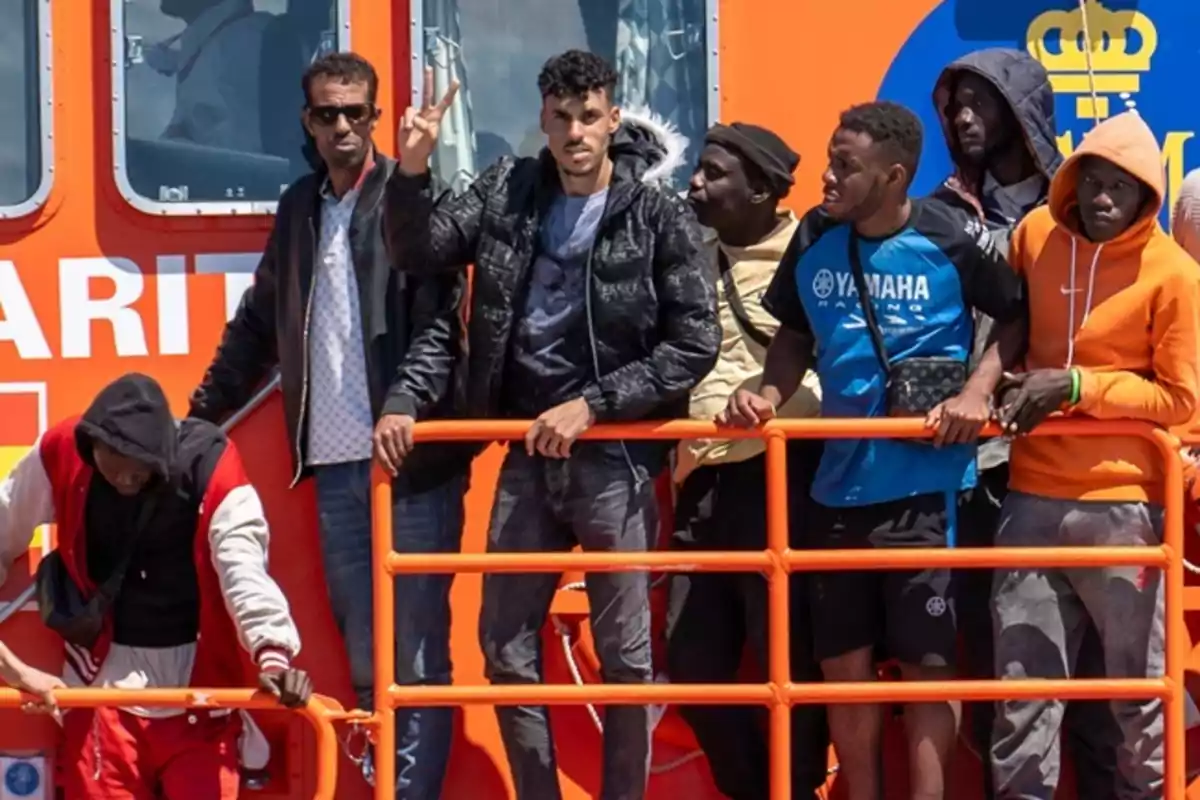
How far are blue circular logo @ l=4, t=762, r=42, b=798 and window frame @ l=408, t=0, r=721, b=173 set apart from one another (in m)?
1.98

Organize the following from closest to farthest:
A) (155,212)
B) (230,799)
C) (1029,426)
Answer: (1029,426)
(230,799)
(155,212)

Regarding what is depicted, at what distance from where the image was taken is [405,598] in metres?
5.02

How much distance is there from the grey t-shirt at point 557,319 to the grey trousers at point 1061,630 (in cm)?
110

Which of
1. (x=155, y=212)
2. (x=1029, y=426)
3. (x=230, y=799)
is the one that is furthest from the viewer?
(x=155, y=212)

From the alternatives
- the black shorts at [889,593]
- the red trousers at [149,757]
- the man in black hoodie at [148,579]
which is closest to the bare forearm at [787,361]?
the black shorts at [889,593]

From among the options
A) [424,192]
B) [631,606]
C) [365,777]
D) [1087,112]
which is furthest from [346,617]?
[1087,112]

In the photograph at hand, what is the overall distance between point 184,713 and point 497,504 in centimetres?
90

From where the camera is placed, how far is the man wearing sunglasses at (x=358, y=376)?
5008mm

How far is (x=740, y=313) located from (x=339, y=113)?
3.68ft

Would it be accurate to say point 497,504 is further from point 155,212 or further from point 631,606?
point 155,212

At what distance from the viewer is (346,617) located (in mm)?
5078

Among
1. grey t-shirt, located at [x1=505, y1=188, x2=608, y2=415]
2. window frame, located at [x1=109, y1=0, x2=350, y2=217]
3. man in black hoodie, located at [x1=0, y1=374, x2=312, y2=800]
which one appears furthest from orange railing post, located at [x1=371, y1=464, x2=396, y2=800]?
window frame, located at [x1=109, y1=0, x2=350, y2=217]

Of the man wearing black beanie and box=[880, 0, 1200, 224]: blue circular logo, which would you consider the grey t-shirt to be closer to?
the man wearing black beanie

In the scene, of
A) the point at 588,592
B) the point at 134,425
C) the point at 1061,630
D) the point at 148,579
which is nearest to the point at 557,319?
the point at 588,592
